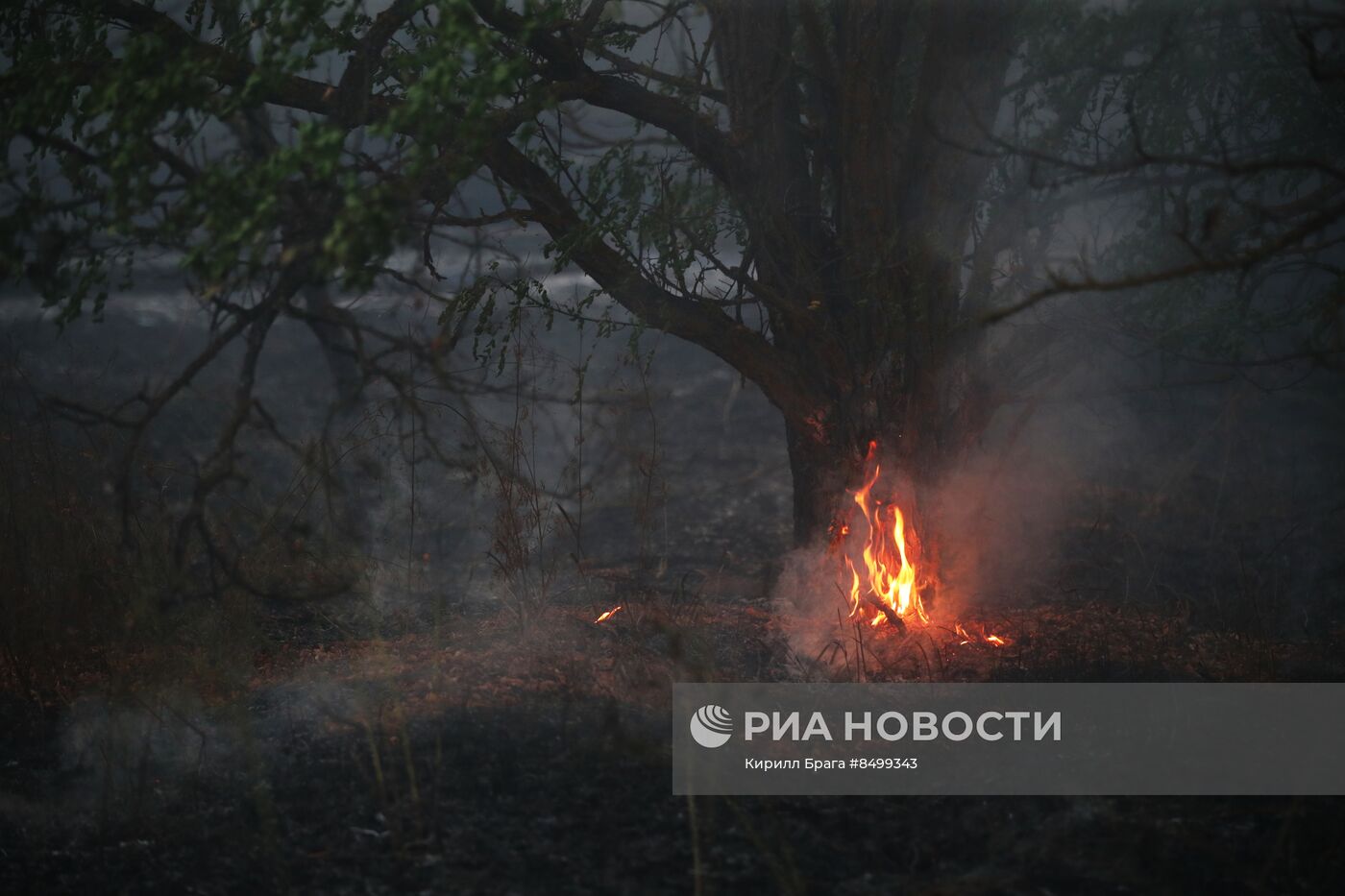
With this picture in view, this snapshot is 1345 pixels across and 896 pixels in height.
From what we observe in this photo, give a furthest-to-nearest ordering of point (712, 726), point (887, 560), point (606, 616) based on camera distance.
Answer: point (887, 560), point (606, 616), point (712, 726)

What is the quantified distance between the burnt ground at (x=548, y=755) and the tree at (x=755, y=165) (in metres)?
1.34

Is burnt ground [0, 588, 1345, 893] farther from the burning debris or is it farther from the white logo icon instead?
the burning debris

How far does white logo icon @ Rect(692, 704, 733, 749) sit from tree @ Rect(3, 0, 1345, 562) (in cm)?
216

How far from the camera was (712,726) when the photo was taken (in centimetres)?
524

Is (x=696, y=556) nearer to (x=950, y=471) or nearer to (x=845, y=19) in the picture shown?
(x=950, y=471)

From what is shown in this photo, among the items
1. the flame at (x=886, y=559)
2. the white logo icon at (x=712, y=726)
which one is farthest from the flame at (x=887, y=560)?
the white logo icon at (x=712, y=726)

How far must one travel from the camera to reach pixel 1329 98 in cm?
704

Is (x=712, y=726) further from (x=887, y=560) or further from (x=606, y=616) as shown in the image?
(x=887, y=560)

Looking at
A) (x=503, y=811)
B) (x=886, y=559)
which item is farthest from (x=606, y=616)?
(x=503, y=811)

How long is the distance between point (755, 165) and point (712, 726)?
3.59 metres

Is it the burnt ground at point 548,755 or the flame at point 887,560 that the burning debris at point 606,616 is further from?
the flame at point 887,560

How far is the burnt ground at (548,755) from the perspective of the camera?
13.7 feet

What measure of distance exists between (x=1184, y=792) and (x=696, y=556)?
705 cm

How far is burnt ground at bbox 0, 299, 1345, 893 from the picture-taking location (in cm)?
419
